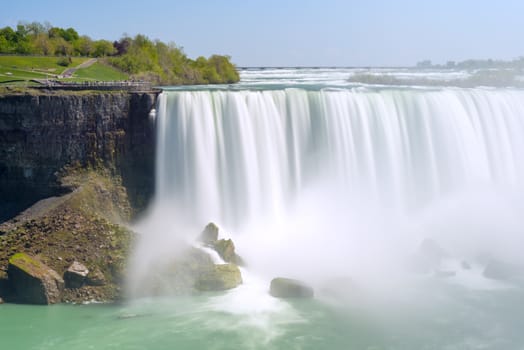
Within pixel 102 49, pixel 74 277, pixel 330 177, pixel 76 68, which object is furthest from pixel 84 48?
pixel 74 277

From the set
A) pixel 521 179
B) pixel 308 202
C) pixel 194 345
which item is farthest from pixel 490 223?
pixel 194 345

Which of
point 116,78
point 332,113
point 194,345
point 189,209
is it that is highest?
point 116,78

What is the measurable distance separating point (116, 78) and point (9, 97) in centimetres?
2108

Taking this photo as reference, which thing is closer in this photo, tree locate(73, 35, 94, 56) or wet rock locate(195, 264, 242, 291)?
wet rock locate(195, 264, 242, 291)

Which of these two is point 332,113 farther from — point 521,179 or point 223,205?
point 521,179

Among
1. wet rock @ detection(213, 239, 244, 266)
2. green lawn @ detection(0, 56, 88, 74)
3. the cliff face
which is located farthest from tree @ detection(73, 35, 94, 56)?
wet rock @ detection(213, 239, 244, 266)

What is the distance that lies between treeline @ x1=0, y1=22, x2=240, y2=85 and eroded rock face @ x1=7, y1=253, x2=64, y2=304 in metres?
30.7

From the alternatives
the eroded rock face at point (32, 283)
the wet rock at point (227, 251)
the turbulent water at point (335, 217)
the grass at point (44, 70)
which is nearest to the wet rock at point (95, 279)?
the eroded rock face at point (32, 283)

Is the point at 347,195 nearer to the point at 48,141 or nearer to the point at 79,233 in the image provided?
the point at 79,233

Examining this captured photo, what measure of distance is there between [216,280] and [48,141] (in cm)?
1187

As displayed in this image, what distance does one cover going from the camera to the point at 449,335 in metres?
18.5

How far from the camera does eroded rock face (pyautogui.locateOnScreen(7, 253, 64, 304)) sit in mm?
21250

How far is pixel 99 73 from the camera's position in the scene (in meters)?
47.2

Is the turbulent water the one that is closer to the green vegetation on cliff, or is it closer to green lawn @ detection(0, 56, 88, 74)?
the green vegetation on cliff
